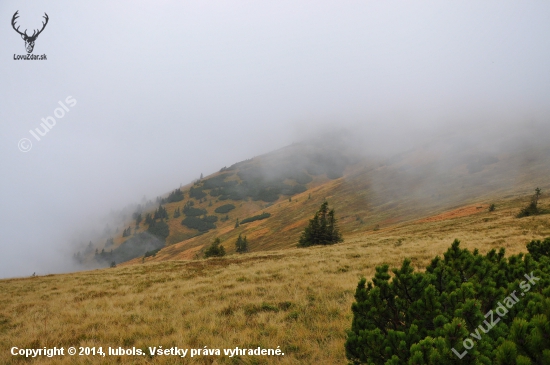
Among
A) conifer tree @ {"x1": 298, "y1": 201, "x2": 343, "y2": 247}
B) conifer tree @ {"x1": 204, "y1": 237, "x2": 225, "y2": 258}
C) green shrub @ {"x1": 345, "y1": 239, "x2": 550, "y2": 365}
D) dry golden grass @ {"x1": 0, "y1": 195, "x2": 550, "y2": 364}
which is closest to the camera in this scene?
green shrub @ {"x1": 345, "y1": 239, "x2": 550, "y2": 365}

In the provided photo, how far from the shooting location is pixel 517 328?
6.86ft

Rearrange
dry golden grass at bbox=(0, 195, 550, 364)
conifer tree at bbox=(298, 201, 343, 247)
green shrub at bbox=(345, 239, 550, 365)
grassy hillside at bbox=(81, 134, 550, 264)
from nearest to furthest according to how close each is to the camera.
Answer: green shrub at bbox=(345, 239, 550, 365)
dry golden grass at bbox=(0, 195, 550, 364)
conifer tree at bbox=(298, 201, 343, 247)
grassy hillside at bbox=(81, 134, 550, 264)

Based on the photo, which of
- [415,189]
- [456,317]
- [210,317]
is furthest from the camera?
[415,189]

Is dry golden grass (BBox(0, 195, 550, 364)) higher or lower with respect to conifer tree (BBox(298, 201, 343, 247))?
higher

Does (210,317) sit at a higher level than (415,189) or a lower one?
higher

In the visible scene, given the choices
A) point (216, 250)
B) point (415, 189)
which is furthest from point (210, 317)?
point (415, 189)

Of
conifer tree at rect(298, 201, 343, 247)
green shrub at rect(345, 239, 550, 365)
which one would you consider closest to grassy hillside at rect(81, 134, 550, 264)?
conifer tree at rect(298, 201, 343, 247)

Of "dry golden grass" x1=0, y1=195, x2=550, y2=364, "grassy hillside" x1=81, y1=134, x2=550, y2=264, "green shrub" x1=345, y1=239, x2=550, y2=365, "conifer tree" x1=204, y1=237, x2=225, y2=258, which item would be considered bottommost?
"grassy hillside" x1=81, y1=134, x2=550, y2=264

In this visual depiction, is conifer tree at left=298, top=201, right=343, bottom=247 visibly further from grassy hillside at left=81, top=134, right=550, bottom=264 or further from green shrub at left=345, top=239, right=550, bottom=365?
green shrub at left=345, top=239, right=550, bottom=365

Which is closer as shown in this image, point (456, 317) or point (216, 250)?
point (456, 317)

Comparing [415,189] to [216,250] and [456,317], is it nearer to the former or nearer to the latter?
[216,250]

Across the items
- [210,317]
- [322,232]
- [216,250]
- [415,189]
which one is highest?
[210,317]

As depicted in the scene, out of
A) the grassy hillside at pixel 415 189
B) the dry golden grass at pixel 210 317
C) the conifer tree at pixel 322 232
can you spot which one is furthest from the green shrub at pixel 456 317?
the grassy hillside at pixel 415 189

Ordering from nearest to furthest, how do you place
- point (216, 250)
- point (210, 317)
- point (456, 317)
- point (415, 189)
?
point (456, 317) < point (210, 317) < point (216, 250) < point (415, 189)
